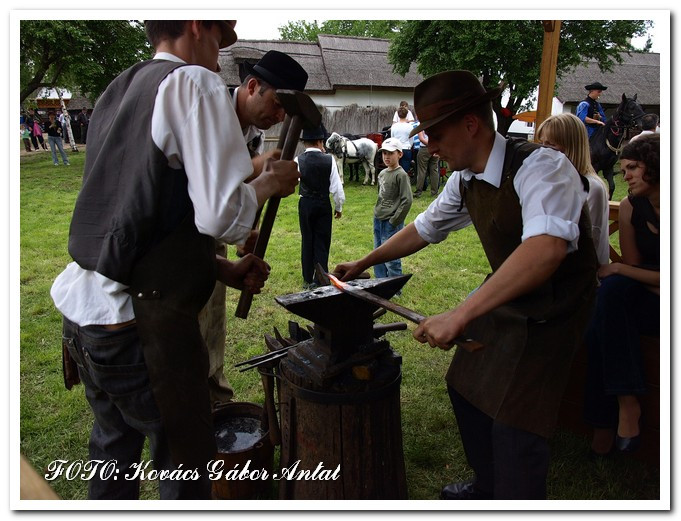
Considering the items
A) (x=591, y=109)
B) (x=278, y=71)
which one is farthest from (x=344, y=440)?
(x=591, y=109)

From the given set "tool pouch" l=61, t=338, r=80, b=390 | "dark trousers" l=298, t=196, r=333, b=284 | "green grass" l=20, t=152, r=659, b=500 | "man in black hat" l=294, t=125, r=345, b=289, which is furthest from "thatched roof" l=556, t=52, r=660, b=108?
"tool pouch" l=61, t=338, r=80, b=390

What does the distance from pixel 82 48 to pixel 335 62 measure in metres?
10.9

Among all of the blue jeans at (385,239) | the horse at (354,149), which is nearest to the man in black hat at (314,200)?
the blue jeans at (385,239)

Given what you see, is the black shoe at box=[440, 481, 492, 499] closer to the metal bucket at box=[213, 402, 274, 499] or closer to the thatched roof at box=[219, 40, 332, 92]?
the metal bucket at box=[213, 402, 274, 499]

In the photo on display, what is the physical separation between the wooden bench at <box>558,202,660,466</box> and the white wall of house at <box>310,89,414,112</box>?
20.0 m

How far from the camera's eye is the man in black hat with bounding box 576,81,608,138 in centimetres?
1106

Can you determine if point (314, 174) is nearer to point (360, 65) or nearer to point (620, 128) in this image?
point (620, 128)

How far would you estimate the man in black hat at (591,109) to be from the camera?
436 inches

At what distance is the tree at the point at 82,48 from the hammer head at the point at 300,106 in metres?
18.4

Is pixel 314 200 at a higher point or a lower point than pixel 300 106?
lower

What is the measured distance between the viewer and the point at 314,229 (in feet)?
20.1

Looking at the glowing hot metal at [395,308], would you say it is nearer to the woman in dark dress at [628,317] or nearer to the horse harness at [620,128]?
the woman in dark dress at [628,317]

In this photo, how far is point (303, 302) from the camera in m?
2.17
